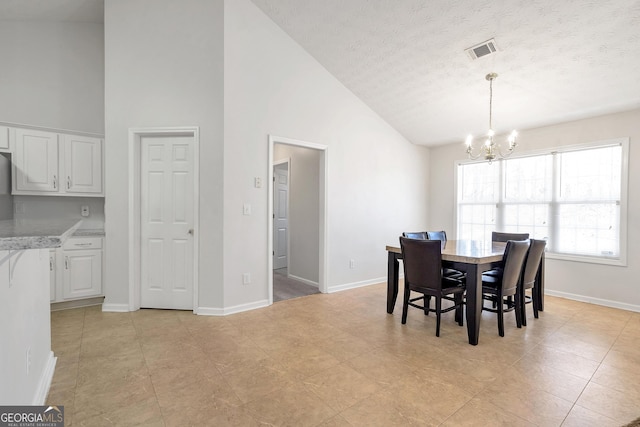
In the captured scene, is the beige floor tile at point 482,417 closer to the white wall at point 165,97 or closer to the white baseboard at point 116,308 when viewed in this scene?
the white wall at point 165,97

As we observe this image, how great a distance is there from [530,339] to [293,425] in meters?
2.38

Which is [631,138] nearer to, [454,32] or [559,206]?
[559,206]

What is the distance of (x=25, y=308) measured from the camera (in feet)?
5.02

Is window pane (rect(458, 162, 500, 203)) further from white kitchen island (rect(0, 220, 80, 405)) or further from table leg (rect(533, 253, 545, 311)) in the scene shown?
white kitchen island (rect(0, 220, 80, 405))

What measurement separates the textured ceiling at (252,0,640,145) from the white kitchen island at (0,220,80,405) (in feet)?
11.1

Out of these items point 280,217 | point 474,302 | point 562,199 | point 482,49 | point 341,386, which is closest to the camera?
point 341,386

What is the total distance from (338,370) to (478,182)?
4.22m

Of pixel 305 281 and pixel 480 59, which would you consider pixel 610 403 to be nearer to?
pixel 480 59

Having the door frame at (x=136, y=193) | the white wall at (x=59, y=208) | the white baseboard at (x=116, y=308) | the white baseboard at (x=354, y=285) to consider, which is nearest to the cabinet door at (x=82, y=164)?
the white wall at (x=59, y=208)

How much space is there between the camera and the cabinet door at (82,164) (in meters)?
3.55

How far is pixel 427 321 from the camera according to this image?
10.5ft

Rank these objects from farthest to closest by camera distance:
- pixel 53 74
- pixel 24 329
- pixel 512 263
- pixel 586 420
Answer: pixel 53 74 → pixel 512 263 → pixel 586 420 → pixel 24 329

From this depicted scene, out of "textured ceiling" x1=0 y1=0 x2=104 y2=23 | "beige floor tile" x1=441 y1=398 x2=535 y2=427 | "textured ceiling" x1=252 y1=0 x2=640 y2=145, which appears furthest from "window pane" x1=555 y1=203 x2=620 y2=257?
"textured ceiling" x1=0 y1=0 x2=104 y2=23

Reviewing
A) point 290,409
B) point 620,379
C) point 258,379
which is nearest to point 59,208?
Answer: point 258,379
